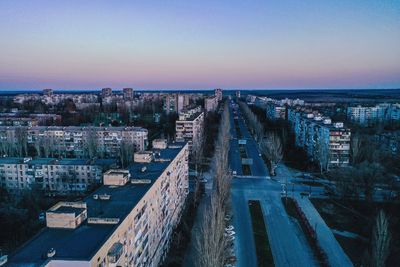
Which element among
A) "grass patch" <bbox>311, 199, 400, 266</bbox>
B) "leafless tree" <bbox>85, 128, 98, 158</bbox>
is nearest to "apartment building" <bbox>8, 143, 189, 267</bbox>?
"grass patch" <bbox>311, 199, 400, 266</bbox>

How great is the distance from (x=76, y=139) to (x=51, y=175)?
14029 millimetres

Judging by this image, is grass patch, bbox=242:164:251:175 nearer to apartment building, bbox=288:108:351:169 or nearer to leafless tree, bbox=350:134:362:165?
apartment building, bbox=288:108:351:169

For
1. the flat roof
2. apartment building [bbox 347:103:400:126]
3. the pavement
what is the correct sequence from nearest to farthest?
the flat roof, the pavement, apartment building [bbox 347:103:400:126]

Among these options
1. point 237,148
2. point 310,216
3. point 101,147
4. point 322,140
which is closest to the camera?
point 310,216

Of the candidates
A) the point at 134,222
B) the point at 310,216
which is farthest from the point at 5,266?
the point at 310,216

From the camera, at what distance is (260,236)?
716 inches

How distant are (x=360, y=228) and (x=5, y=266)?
62.0ft

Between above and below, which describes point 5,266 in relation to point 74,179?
above

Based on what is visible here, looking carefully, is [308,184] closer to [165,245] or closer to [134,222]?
[165,245]

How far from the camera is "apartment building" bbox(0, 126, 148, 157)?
3897 centimetres

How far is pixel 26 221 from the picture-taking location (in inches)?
754

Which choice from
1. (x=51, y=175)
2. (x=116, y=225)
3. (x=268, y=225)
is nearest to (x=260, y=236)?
(x=268, y=225)

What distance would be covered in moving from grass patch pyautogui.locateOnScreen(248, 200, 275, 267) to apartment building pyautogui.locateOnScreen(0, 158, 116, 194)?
12431 mm

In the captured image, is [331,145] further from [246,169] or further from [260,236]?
[260,236]
